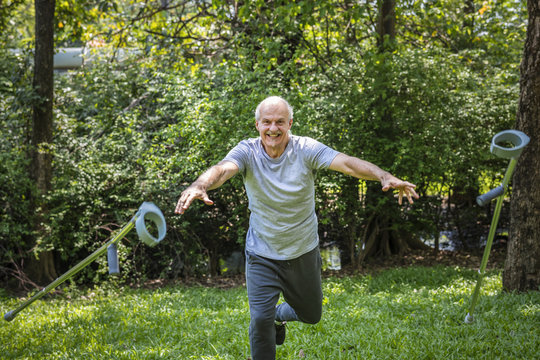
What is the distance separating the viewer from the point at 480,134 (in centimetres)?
911

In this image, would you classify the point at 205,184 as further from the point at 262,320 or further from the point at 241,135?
the point at 241,135

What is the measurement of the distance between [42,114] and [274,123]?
6.90 m

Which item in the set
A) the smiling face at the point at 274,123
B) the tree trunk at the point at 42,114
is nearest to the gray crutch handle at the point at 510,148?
the smiling face at the point at 274,123

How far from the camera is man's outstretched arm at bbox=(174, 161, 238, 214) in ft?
9.09

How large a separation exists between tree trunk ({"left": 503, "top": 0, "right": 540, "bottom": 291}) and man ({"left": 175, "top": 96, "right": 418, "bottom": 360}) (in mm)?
3818

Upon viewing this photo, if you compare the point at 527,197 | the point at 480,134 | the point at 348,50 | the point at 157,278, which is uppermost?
the point at 348,50

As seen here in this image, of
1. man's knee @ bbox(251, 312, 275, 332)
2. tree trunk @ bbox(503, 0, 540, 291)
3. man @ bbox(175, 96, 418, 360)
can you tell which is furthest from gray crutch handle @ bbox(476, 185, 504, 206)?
tree trunk @ bbox(503, 0, 540, 291)

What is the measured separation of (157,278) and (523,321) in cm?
654

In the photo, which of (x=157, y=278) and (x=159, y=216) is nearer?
(x=159, y=216)

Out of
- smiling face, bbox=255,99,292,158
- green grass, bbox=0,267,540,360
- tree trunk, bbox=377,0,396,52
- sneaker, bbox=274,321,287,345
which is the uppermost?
tree trunk, bbox=377,0,396,52

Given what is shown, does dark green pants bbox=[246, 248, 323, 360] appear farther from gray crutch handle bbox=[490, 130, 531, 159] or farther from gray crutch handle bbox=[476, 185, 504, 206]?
gray crutch handle bbox=[490, 130, 531, 159]

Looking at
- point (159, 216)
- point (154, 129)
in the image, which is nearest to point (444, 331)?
point (159, 216)

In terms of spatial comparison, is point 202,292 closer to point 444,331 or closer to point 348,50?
point 444,331

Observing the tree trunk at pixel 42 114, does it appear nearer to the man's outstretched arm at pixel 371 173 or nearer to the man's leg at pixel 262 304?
the man's leg at pixel 262 304
